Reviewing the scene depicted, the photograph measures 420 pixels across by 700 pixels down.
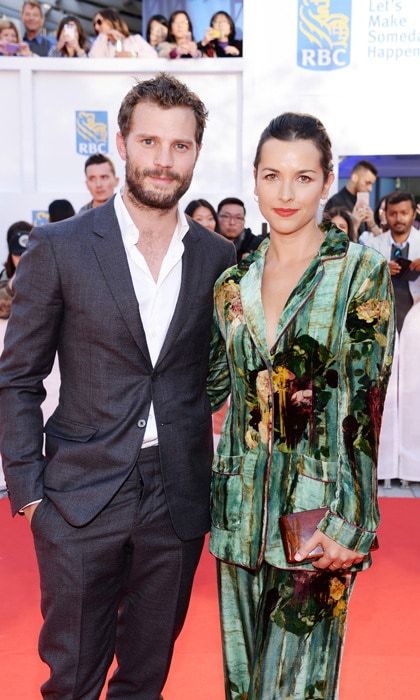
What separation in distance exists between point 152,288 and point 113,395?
29cm

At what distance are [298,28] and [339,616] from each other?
6.20 meters

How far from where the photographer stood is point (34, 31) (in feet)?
27.9

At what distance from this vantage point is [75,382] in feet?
7.35

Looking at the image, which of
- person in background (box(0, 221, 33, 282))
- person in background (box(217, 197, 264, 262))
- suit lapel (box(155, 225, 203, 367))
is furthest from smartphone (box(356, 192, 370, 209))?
suit lapel (box(155, 225, 203, 367))

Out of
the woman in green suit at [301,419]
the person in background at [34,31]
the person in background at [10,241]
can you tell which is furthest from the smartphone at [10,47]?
the woman in green suit at [301,419]

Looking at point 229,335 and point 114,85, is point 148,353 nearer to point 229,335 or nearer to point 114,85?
point 229,335

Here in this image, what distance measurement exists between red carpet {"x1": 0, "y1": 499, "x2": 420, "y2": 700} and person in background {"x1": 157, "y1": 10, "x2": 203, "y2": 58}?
4742 mm

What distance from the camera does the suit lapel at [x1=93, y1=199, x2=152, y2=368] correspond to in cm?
218

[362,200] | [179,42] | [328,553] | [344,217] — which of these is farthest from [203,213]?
[328,553]

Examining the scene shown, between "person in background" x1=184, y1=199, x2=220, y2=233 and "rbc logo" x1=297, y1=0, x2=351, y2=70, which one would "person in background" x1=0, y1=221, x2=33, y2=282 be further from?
"rbc logo" x1=297, y1=0, x2=351, y2=70

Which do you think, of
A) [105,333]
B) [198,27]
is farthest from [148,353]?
[198,27]

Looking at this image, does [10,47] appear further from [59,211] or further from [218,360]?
[218,360]

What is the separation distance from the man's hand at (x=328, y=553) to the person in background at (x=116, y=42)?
21.7 feet

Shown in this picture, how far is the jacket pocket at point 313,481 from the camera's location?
6.53 feet
